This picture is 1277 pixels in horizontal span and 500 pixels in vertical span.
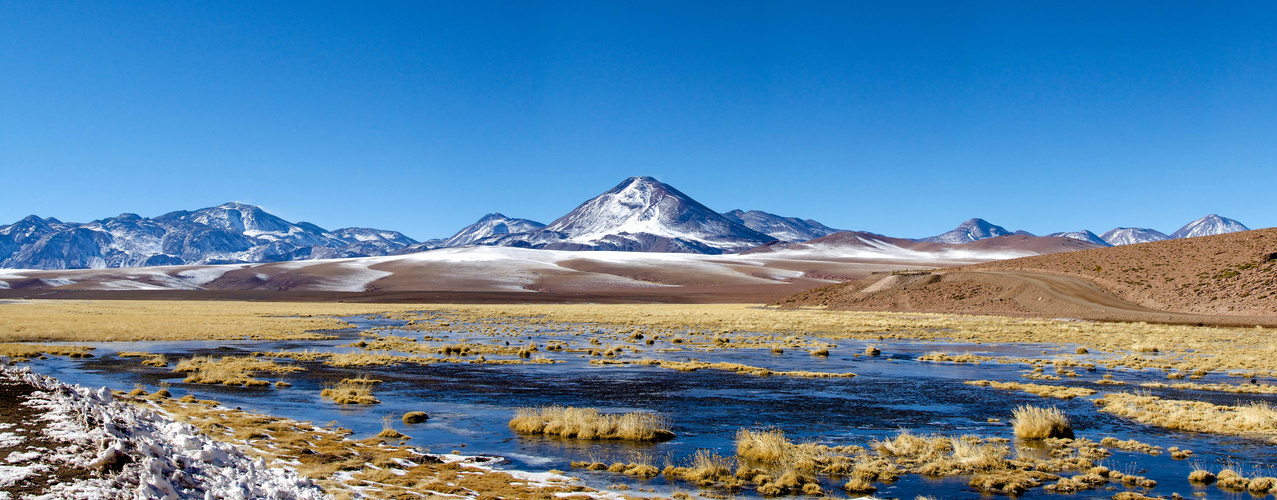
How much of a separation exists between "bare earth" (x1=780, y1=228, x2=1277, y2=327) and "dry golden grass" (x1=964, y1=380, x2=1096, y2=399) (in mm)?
39736

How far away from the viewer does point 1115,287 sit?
249 ft

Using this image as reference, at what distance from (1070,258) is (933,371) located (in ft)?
231

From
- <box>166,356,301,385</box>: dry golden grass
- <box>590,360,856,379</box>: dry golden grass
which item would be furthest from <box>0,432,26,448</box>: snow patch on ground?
<box>590,360,856,379</box>: dry golden grass

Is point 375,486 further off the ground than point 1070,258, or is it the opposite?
point 1070,258

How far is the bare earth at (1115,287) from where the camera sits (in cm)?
6328

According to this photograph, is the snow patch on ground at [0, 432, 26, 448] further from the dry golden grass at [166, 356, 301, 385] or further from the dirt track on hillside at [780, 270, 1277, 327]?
the dirt track on hillside at [780, 270, 1277, 327]

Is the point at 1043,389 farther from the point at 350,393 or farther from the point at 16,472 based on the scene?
the point at 16,472

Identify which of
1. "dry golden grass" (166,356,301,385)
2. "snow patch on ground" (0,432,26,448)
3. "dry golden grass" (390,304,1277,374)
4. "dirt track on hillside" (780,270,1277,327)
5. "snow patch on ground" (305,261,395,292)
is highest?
"snow patch on ground" (305,261,395,292)

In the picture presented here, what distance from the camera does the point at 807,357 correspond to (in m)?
36.8

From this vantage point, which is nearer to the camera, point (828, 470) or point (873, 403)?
point (828, 470)

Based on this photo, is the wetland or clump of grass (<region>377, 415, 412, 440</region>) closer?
the wetland

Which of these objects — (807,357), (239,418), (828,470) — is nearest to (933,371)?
(807,357)

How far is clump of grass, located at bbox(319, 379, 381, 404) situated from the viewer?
2184cm

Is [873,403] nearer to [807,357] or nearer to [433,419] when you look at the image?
[433,419]
